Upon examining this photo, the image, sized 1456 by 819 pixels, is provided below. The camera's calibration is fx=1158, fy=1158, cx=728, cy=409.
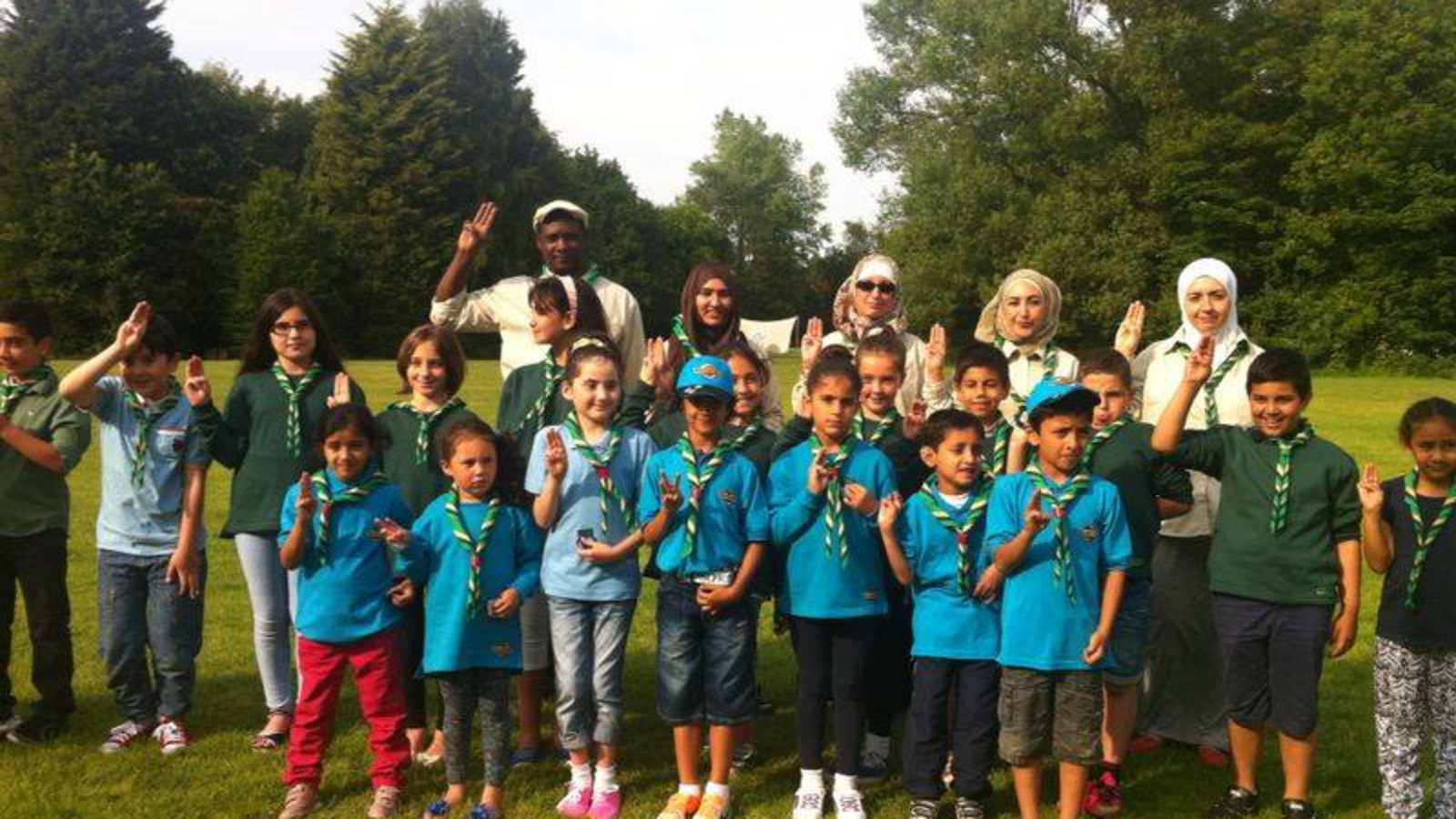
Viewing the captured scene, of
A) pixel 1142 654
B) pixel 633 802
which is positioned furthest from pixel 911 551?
pixel 633 802

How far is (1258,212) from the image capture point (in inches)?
1572

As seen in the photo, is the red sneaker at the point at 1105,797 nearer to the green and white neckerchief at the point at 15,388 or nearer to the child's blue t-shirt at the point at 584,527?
the child's blue t-shirt at the point at 584,527

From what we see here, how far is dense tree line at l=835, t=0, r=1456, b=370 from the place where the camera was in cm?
3722

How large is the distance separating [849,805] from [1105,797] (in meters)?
1.17

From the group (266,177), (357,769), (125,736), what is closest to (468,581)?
(357,769)

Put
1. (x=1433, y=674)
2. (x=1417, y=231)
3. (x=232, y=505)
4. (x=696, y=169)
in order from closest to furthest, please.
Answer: (x=1433, y=674)
(x=232, y=505)
(x=1417, y=231)
(x=696, y=169)

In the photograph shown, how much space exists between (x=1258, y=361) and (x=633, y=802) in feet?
10.8

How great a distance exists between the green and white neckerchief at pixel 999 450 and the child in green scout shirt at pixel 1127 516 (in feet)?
1.23

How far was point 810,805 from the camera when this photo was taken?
4.85m

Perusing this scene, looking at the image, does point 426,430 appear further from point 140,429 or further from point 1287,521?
point 1287,521

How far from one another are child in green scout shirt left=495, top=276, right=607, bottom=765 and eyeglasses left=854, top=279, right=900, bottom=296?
134 centimetres

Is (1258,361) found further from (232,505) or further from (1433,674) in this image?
(232,505)

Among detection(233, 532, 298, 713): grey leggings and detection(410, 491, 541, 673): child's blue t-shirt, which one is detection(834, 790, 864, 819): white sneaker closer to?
detection(410, 491, 541, 673): child's blue t-shirt

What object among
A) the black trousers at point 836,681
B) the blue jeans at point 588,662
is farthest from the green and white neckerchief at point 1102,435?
the blue jeans at point 588,662
